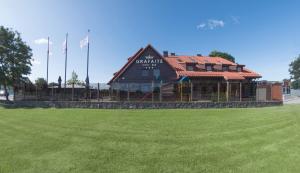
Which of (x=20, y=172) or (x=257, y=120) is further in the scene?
(x=257, y=120)

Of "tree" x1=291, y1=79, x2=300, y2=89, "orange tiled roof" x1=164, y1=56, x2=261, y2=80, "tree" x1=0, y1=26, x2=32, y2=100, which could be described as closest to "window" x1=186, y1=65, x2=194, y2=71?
"orange tiled roof" x1=164, y1=56, x2=261, y2=80

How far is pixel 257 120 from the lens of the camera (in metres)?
12.9

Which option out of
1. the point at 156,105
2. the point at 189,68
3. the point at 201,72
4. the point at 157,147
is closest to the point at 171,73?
the point at 189,68

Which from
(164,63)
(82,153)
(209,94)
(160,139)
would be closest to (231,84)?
(209,94)

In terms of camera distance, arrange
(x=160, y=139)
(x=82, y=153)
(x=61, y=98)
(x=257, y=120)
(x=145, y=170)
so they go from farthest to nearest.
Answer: (x=61, y=98), (x=257, y=120), (x=160, y=139), (x=82, y=153), (x=145, y=170)

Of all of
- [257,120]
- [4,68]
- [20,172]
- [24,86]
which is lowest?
[20,172]

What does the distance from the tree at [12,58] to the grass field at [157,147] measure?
25399 millimetres

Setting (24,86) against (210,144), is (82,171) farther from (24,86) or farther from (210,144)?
(24,86)

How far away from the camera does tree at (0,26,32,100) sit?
118ft

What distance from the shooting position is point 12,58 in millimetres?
36500

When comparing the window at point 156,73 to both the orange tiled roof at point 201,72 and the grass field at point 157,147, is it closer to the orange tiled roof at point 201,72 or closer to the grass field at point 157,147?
the orange tiled roof at point 201,72

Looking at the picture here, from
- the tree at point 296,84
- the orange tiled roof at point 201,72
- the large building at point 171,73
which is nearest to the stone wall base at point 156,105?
the large building at point 171,73

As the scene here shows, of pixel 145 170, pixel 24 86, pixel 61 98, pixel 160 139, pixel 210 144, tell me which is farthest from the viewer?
pixel 24 86

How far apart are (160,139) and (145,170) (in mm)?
2798
